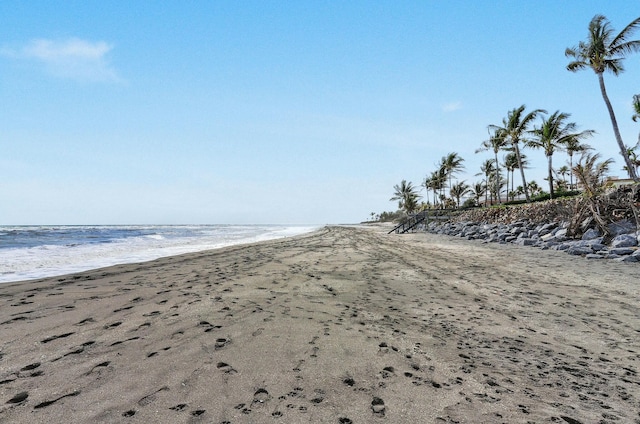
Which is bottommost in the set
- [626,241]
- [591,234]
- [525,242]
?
[525,242]

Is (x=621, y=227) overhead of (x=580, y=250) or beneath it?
overhead

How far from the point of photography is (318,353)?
348 centimetres

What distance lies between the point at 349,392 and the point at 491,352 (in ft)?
6.44

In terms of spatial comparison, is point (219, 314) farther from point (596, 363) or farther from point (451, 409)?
point (596, 363)

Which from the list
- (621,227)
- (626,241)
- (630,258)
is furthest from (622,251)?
(621,227)

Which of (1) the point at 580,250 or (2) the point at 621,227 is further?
(2) the point at 621,227

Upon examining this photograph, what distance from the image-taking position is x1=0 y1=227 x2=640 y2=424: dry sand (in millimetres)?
2518

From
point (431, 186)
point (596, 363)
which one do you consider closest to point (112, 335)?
point (596, 363)

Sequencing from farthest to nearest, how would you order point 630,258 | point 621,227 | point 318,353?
point 621,227 < point 630,258 < point 318,353

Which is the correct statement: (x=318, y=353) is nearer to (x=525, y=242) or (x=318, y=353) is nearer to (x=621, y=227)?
(x=621, y=227)

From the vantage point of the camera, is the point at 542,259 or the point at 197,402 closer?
the point at 197,402

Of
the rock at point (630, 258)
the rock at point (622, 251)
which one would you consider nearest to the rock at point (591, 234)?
the rock at point (622, 251)

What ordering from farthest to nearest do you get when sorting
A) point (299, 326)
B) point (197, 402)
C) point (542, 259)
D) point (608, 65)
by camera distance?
point (608, 65) < point (542, 259) < point (299, 326) < point (197, 402)

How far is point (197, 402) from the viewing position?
101 inches
